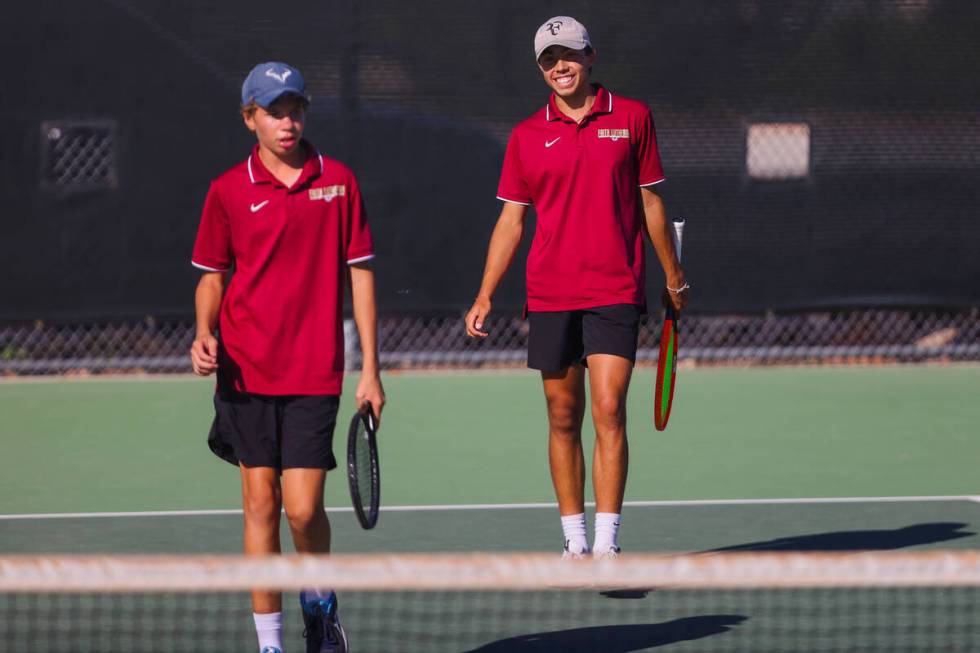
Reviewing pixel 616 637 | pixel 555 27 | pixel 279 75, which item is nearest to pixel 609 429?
pixel 616 637

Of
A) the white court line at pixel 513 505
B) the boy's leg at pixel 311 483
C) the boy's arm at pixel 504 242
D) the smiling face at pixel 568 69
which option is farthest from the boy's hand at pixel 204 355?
the white court line at pixel 513 505

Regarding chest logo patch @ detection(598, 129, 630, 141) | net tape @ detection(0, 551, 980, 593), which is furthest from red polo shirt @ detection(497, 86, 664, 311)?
net tape @ detection(0, 551, 980, 593)

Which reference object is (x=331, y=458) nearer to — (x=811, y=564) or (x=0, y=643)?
(x=0, y=643)

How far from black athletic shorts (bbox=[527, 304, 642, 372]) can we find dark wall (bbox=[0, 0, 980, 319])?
439 cm

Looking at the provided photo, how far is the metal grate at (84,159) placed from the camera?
9.73m

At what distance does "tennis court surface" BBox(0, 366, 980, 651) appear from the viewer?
187 inches

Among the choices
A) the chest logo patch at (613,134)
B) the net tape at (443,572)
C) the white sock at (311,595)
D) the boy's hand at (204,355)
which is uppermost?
the chest logo patch at (613,134)

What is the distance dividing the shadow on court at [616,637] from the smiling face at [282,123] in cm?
141

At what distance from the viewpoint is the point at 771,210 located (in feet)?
33.4

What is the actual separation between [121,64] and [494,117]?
213cm

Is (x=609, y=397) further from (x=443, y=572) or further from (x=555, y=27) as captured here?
(x=443, y=572)

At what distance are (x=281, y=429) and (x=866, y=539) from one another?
2581 mm

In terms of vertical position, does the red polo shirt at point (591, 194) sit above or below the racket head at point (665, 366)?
above

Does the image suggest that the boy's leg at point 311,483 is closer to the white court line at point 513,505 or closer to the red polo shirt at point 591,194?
the red polo shirt at point 591,194
